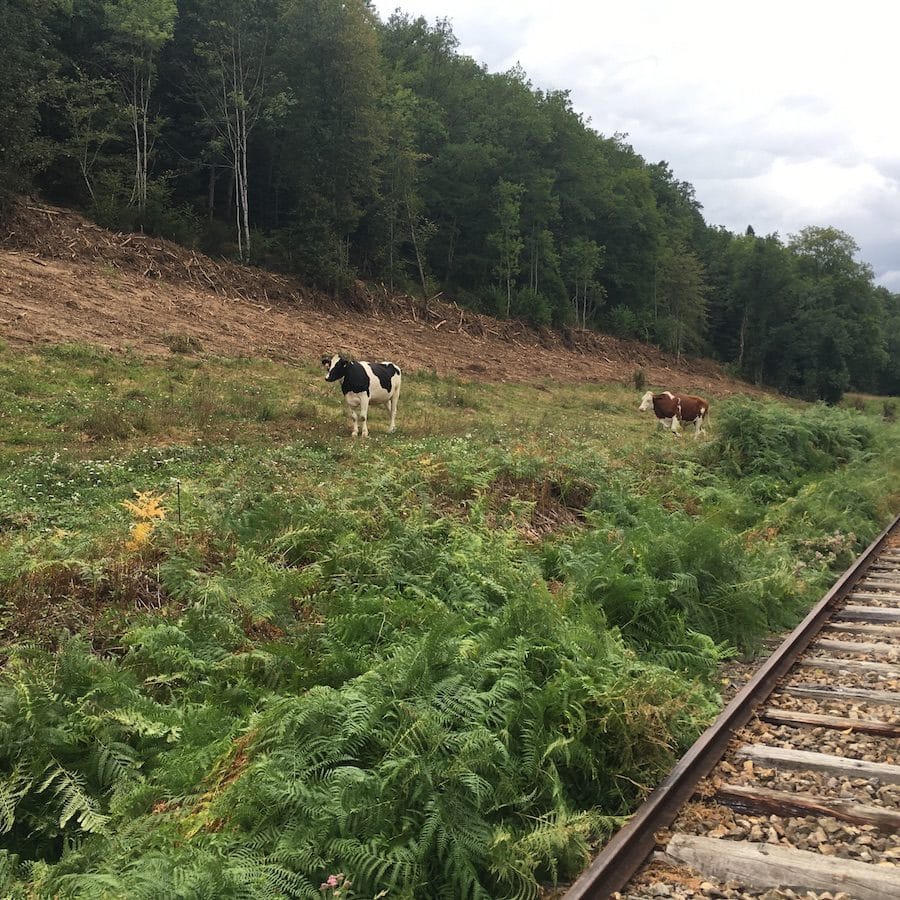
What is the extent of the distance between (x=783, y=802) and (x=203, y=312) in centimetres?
2566

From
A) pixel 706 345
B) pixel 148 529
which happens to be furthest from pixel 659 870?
pixel 706 345

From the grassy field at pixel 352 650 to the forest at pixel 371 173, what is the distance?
23.7 m

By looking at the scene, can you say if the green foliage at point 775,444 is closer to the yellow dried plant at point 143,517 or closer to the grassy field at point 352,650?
the grassy field at point 352,650

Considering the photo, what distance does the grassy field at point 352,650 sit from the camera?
12.7 feet

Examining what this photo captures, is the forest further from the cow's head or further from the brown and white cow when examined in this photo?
the brown and white cow

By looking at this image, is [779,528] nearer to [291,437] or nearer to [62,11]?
[291,437]

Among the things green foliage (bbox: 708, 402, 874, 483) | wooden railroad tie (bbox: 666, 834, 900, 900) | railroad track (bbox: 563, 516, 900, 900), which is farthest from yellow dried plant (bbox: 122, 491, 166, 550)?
green foliage (bbox: 708, 402, 874, 483)

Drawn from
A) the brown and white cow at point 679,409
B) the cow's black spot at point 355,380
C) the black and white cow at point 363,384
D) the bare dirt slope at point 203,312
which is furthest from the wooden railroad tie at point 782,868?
the brown and white cow at point 679,409

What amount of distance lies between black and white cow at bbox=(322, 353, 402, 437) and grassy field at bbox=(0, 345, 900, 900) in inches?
151

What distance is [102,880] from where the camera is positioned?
344 centimetres

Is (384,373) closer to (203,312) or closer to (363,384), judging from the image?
(363,384)

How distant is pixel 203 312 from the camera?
87.3 ft

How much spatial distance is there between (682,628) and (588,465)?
5756mm

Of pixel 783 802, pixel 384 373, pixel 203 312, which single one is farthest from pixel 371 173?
pixel 783 802
